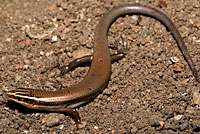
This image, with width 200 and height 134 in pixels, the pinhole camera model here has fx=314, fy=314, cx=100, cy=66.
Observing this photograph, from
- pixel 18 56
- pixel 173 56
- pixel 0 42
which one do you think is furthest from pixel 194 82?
pixel 0 42

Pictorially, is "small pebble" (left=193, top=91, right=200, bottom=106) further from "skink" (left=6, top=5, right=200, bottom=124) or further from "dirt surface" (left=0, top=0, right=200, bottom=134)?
"skink" (left=6, top=5, right=200, bottom=124)

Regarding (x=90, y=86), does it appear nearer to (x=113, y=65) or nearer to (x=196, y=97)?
(x=113, y=65)

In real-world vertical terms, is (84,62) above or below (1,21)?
below

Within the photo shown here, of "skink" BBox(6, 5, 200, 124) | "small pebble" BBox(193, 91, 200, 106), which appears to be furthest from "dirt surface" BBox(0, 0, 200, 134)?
"skink" BBox(6, 5, 200, 124)

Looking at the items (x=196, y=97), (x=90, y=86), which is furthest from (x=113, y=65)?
(x=196, y=97)

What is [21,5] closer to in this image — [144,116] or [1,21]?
[1,21]

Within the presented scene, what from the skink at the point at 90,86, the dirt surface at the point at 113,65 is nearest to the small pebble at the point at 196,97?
the dirt surface at the point at 113,65
